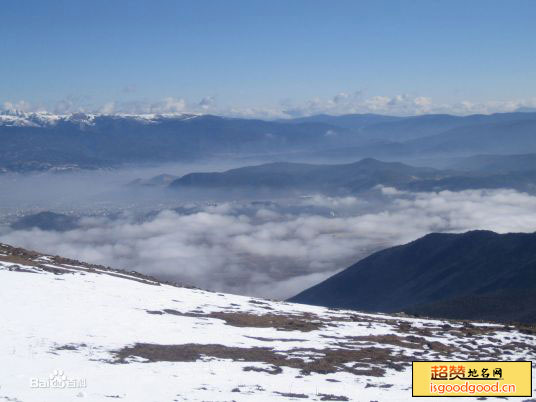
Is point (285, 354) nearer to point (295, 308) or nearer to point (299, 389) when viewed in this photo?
point (299, 389)

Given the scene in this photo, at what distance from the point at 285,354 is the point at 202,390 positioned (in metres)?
5.78

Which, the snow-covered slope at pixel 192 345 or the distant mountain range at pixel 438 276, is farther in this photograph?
the distant mountain range at pixel 438 276

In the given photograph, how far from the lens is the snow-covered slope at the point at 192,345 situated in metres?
17.1

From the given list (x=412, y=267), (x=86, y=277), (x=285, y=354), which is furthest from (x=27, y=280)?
(x=412, y=267)
